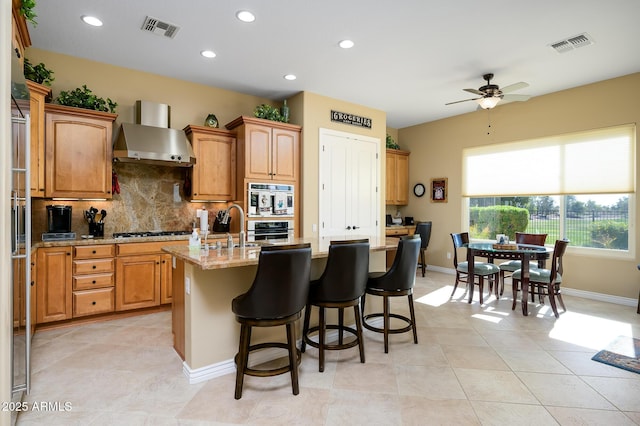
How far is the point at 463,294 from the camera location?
4887mm

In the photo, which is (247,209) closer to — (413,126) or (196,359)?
(196,359)

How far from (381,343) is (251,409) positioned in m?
1.41

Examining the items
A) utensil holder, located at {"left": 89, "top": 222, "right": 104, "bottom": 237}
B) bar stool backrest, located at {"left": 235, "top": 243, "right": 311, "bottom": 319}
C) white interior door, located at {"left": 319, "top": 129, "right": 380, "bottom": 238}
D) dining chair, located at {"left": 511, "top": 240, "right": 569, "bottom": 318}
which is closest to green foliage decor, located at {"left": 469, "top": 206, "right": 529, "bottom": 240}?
dining chair, located at {"left": 511, "top": 240, "right": 569, "bottom": 318}

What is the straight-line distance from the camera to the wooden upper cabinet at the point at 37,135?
10.6ft

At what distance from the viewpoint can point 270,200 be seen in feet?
15.5

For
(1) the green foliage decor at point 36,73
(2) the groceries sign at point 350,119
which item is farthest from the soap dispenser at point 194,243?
(2) the groceries sign at point 350,119

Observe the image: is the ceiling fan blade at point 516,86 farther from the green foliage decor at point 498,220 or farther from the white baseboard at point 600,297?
the white baseboard at point 600,297

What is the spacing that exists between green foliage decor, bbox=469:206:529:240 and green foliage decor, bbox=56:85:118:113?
5964 millimetres

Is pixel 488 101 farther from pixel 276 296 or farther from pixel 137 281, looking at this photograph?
pixel 137 281

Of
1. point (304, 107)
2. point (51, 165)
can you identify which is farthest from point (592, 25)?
point (51, 165)

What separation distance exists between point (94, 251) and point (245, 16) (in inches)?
113

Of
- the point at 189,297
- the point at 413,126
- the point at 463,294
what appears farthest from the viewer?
the point at 413,126

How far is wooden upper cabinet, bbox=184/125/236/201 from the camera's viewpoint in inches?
177

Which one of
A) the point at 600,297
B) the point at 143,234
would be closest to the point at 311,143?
the point at 143,234
